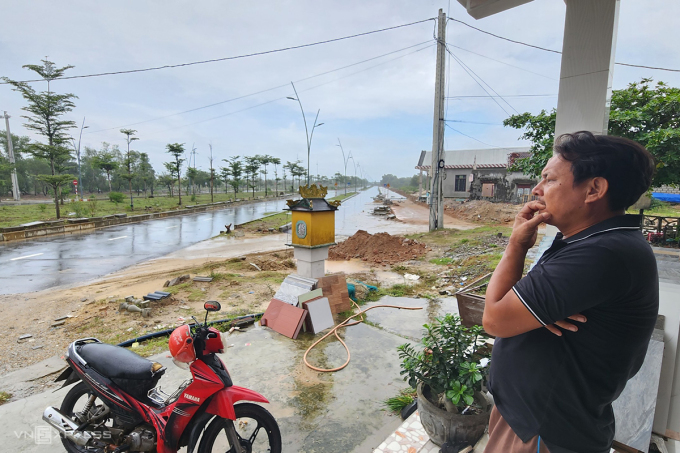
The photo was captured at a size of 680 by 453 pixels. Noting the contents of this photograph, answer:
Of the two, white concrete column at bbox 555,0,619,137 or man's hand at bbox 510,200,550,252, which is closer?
man's hand at bbox 510,200,550,252

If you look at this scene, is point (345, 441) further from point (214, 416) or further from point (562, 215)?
point (562, 215)

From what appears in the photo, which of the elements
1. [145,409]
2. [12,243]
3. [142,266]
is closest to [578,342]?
[145,409]

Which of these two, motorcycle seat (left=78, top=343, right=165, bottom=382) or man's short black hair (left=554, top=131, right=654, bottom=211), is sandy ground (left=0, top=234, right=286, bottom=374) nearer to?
motorcycle seat (left=78, top=343, right=165, bottom=382)

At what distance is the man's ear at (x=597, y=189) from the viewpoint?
993mm

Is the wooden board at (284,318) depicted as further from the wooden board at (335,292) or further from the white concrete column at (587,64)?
the white concrete column at (587,64)

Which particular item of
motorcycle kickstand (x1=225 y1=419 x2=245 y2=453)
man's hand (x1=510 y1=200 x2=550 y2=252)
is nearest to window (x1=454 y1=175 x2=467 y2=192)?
motorcycle kickstand (x1=225 y1=419 x2=245 y2=453)

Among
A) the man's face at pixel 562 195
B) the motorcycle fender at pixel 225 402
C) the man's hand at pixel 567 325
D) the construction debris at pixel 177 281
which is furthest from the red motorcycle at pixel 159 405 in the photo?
the construction debris at pixel 177 281

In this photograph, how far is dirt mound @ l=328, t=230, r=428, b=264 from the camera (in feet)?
31.7

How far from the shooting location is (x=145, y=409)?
2.00m

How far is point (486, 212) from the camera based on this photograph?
65.1 feet

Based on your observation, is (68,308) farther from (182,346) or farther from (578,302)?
(578,302)

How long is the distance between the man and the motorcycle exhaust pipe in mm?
2303

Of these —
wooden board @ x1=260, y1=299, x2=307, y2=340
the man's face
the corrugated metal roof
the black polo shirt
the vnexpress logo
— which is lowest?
the vnexpress logo

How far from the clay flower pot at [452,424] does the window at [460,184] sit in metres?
28.8
